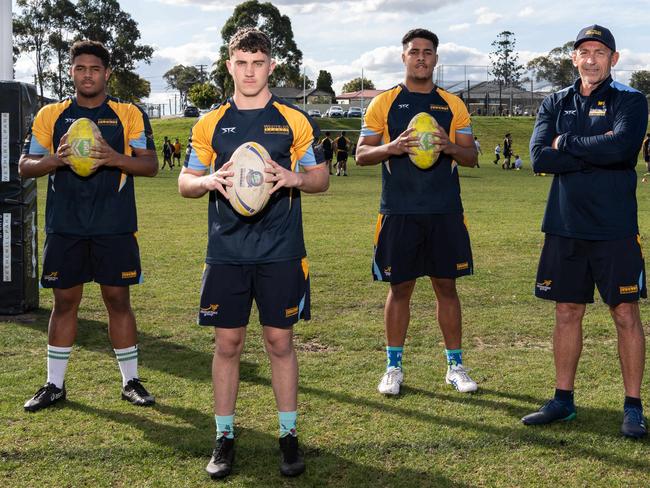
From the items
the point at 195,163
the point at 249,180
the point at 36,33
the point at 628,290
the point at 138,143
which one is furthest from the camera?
the point at 36,33

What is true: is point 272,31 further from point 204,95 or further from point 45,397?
point 45,397

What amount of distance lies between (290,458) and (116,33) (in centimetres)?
8316

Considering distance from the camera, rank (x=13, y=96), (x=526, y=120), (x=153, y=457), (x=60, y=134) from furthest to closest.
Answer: (x=526, y=120), (x=13, y=96), (x=60, y=134), (x=153, y=457)

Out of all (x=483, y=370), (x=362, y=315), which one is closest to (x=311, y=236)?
(x=362, y=315)

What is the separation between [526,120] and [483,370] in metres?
64.6

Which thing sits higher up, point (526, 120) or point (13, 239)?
point (526, 120)

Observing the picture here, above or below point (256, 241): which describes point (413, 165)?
above

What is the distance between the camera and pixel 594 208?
4656mm

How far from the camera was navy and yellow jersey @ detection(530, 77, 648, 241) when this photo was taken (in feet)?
14.9

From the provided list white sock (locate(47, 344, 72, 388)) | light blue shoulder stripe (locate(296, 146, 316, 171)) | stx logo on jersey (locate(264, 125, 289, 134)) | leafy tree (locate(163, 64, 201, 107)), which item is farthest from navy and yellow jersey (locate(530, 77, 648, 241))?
leafy tree (locate(163, 64, 201, 107))

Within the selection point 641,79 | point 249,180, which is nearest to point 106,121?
point 249,180

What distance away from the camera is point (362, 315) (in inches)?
303

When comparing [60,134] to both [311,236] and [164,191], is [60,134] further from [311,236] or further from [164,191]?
[164,191]

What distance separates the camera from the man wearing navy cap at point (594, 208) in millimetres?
4590
